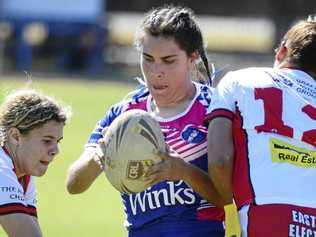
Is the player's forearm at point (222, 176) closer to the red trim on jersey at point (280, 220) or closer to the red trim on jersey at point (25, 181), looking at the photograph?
the red trim on jersey at point (280, 220)

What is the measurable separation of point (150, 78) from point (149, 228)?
67 cm

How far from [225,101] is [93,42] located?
29739 mm

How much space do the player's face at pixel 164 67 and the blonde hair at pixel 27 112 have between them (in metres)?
0.43

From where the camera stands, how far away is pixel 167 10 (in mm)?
4793

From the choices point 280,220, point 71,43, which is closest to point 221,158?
point 280,220

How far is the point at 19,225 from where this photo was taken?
4.37m

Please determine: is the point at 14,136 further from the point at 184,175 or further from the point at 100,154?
the point at 184,175

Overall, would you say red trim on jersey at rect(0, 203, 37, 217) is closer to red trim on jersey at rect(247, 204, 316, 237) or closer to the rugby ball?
the rugby ball

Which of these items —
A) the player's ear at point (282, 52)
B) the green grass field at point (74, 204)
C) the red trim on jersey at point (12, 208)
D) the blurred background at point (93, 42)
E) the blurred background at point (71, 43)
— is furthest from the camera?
the blurred background at point (71, 43)

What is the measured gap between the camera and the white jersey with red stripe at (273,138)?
4312 millimetres

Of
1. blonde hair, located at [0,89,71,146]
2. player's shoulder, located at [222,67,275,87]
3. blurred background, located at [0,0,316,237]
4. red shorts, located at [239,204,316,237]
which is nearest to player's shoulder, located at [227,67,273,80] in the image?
player's shoulder, located at [222,67,275,87]

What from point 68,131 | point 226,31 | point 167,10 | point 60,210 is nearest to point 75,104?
point 68,131

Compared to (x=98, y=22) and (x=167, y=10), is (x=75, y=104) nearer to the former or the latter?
(x=98, y=22)

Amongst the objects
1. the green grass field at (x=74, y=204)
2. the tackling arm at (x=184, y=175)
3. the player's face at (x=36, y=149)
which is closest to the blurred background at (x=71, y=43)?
the green grass field at (x=74, y=204)
